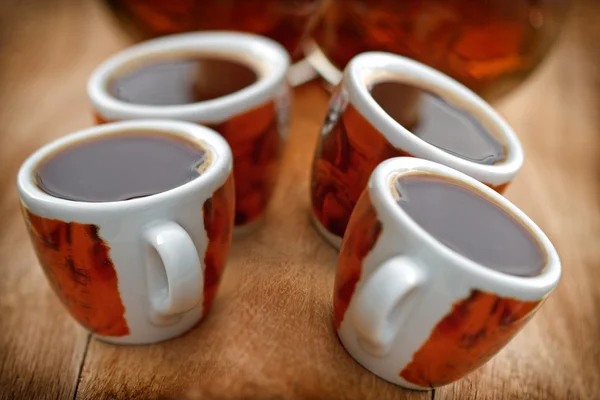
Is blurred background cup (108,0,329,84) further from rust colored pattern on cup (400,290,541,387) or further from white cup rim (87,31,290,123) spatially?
rust colored pattern on cup (400,290,541,387)

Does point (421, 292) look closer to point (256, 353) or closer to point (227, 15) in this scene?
point (256, 353)

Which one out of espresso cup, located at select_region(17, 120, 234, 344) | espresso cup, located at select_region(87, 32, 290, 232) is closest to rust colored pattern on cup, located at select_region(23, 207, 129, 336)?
espresso cup, located at select_region(17, 120, 234, 344)

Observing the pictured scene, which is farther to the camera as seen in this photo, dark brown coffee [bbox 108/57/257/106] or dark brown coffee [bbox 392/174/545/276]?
dark brown coffee [bbox 108/57/257/106]

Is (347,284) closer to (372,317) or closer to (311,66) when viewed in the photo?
(372,317)

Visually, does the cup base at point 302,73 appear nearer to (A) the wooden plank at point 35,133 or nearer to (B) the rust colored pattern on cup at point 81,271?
(A) the wooden plank at point 35,133

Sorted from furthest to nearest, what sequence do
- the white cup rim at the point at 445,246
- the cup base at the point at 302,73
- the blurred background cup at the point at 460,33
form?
1. the cup base at the point at 302,73
2. the blurred background cup at the point at 460,33
3. the white cup rim at the point at 445,246

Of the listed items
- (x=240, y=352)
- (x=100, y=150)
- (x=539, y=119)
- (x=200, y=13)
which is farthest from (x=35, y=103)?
(x=539, y=119)

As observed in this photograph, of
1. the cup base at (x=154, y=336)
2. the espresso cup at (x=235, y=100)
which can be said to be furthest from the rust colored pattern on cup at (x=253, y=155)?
the cup base at (x=154, y=336)

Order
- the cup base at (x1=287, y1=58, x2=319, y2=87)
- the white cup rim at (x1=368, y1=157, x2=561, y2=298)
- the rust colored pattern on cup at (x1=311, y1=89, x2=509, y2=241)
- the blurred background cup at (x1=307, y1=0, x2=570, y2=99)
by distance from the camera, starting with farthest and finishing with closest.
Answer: the cup base at (x1=287, y1=58, x2=319, y2=87)
the blurred background cup at (x1=307, y1=0, x2=570, y2=99)
the rust colored pattern on cup at (x1=311, y1=89, x2=509, y2=241)
the white cup rim at (x1=368, y1=157, x2=561, y2=298)
